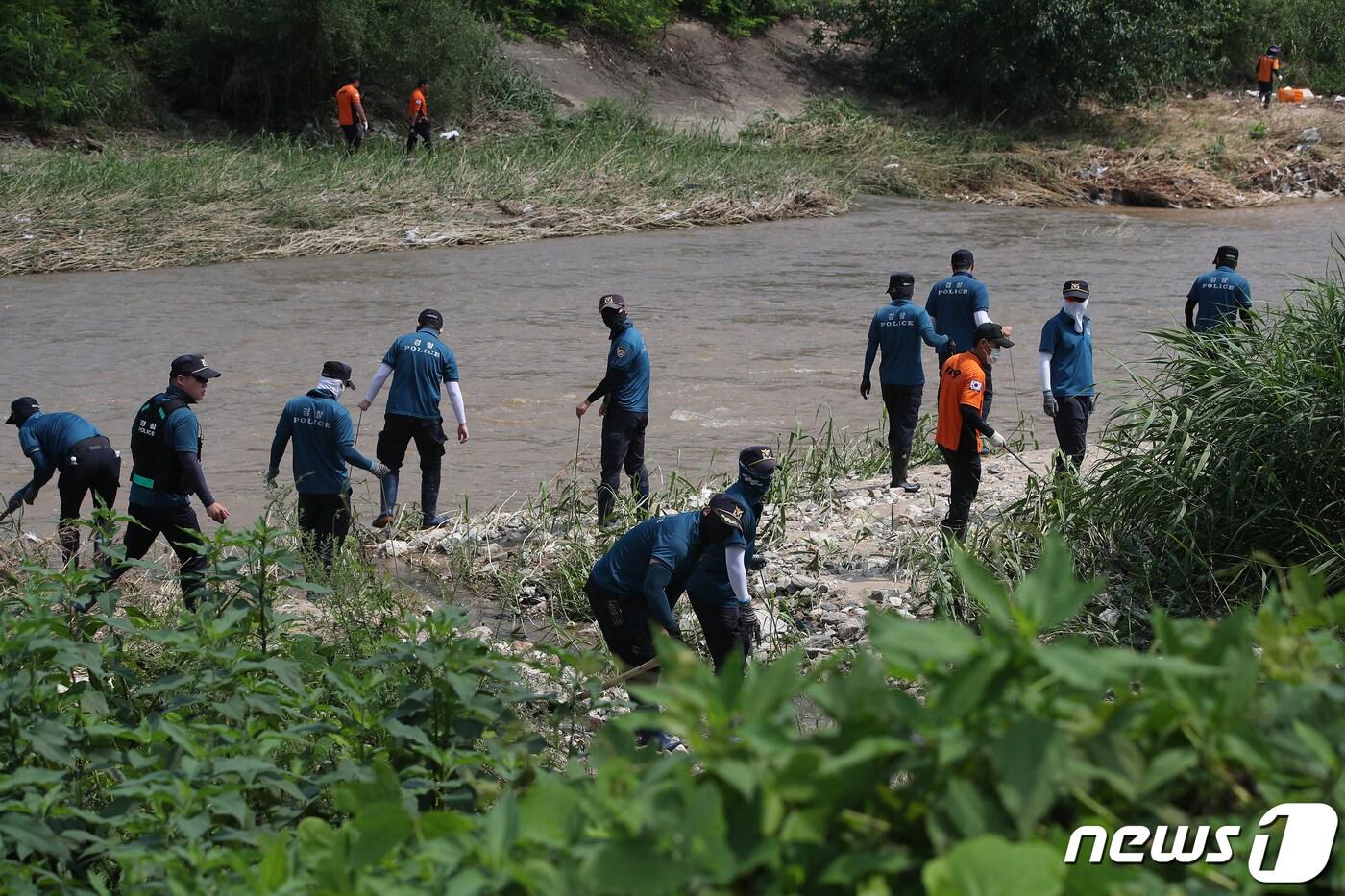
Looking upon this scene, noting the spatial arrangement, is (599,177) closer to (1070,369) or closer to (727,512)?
(1070,369)

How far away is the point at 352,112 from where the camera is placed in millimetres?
25344

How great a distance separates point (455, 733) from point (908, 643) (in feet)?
7.16

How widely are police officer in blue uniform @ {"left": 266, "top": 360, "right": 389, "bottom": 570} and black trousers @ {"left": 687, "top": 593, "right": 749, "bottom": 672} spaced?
2.73 m

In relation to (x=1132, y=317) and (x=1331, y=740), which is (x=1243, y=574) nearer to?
(x=1331, y=740)

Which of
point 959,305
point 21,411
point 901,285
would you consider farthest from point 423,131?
point 21,411

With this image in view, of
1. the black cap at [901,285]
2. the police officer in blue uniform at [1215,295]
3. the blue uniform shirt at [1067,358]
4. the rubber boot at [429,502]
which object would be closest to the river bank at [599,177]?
the rubber boot at [429,502]

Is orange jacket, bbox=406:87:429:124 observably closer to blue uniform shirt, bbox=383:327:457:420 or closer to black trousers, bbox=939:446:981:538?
blue uniform shirt, bbox=383:327:457:420

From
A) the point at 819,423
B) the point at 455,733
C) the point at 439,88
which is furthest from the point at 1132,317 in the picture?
the point at 439,88

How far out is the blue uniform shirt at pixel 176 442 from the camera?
781 cm

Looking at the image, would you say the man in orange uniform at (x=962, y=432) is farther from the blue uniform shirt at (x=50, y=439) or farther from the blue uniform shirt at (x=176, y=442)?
the blue uniform shirt at (x=50, y=439)

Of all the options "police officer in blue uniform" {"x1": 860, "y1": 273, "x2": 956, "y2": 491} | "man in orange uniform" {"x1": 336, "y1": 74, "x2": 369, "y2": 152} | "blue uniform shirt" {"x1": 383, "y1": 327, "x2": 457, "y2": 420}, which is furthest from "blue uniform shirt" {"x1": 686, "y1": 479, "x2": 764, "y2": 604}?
"man in orange uniform" {"x1": 336, "y1": 74, "x2": 369, "y2": 152}

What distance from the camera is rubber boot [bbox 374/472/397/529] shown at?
9336 millimetres

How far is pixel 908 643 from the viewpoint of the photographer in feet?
6.08

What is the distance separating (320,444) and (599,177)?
16807 mm
